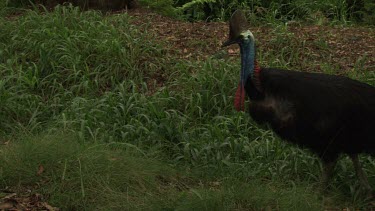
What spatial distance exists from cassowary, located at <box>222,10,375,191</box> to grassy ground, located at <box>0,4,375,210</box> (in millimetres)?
329

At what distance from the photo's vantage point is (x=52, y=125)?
6.55 meters

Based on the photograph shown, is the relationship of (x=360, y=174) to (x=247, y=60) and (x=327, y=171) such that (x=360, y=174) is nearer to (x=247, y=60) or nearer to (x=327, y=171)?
(x=327, y=171)

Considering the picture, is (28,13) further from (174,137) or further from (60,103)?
(174,137)

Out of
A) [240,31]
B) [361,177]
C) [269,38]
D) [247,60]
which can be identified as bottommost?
[361,177]

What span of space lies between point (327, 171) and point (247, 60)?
3.60 ft

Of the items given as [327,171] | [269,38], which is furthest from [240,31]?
[269,38]

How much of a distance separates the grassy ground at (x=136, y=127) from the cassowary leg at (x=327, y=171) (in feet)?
0.28

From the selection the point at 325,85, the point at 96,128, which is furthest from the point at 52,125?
the point at 325,85

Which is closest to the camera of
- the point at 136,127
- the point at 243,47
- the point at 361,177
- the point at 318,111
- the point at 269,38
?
the point at 318,111

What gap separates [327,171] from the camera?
5711 mm

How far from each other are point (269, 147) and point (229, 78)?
1.31 meters

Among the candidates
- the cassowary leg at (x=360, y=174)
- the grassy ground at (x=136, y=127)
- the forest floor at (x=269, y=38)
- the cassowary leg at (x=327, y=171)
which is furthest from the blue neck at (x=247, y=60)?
the forest floor at (x=269, y=38)

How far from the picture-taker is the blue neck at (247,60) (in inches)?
225

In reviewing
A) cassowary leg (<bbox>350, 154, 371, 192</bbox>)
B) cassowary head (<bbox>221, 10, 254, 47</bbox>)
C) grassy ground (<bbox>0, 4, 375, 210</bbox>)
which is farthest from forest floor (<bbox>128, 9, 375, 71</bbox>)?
cassowary leg (<bbox>350, 154, 371, 192</bbox>)
